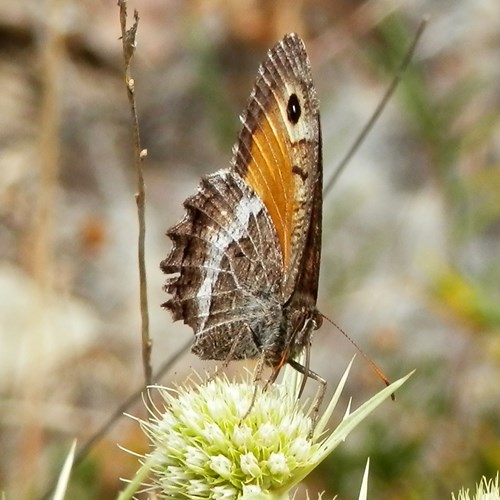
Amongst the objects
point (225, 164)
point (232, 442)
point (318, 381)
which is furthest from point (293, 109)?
point (225, 164)

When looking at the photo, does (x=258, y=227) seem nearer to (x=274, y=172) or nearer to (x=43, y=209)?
(x=274, y=172)

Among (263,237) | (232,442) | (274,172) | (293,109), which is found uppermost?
(293,109)

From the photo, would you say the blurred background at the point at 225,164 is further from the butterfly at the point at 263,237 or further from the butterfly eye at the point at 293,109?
the butterfly eye at the point at 293,109

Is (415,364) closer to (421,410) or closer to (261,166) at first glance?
(421,410)

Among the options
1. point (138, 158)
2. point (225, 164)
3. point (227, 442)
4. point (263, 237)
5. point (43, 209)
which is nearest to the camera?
point (138, 158)

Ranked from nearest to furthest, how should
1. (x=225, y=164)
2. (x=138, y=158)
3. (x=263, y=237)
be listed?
(x=138, y=158) → (x=263, y=237) → (x=225, y=164)

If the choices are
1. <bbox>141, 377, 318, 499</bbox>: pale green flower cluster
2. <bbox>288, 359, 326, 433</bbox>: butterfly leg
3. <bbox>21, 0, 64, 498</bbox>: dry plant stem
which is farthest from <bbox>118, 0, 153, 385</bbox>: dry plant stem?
<bbox>21, 0, 64, 498</bbox>: dry plant stem
